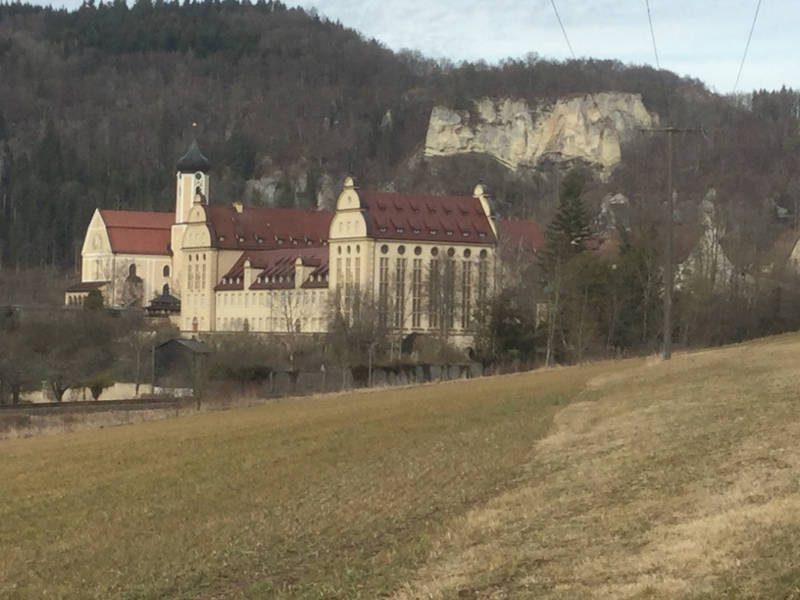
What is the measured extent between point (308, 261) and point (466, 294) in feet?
51.3

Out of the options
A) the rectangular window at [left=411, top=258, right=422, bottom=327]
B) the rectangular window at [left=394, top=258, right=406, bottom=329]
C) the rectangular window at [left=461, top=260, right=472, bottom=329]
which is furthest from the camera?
the rectangular window at [left=411, top=258, right=422, bottom=327]

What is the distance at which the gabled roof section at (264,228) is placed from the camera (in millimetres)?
134875

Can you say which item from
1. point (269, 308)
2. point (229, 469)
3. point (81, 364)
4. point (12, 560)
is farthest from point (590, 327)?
point (12, 560)

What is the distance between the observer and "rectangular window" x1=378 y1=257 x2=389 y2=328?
99812mm

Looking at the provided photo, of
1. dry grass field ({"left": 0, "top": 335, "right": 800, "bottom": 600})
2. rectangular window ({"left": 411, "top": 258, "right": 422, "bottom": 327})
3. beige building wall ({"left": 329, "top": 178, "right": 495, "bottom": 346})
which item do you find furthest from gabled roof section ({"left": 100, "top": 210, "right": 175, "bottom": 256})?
dry grass field ({"left": 0, "top": 335, "right": 800, "bottom": 600})

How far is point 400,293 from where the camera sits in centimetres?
11375

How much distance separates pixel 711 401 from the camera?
1189 inches

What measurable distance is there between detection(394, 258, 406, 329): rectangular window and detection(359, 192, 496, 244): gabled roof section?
2222 mm

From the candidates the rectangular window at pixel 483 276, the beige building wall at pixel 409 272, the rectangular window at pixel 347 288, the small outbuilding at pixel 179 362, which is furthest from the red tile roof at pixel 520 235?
the small outbuilding at pixel 179 362

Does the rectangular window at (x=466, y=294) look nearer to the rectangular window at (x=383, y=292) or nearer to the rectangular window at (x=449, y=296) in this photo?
the rectangular window at (x=449, y=296)

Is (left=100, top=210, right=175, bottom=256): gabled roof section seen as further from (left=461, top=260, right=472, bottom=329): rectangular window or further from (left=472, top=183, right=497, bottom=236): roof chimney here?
(left=461, top=260, right=472, bottom=329): rectangular window

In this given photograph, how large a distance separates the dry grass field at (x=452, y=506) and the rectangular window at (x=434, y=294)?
228 feet

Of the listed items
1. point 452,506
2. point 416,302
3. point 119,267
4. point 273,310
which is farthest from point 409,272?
point 452,506

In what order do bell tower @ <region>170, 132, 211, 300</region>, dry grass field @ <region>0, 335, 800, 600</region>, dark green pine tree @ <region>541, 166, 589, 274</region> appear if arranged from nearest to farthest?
1. dry grass field @ <region>0, 335, 800, 600</region>
2. dark green pine tree @ <region>541, 166, 589, 274</region>
3. bell tower @ <region>170, 132, 211, 300</region>
